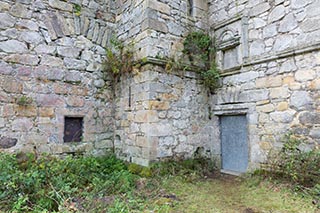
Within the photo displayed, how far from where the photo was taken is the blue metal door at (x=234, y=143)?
4375 mm

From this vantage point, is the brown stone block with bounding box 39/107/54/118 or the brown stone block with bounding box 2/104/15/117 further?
the brown stone block with bounding box 39/107/54/118

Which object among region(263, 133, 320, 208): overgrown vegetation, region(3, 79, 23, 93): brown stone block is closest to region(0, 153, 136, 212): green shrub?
region(3, 79, 23, 93): brown stone block

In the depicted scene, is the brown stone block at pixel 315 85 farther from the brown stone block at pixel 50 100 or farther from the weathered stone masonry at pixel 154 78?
the brown stone block at pixel 50 100

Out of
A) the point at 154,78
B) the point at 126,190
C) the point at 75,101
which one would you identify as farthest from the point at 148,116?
the point at 75,101

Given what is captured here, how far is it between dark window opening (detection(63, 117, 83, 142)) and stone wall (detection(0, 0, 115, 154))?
8 cm

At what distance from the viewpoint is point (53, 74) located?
4.27 metres

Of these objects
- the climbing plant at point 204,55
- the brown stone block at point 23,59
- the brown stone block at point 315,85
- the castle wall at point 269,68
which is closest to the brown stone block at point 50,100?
the brown stone block at point 23,59

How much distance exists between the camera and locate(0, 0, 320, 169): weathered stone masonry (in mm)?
3758

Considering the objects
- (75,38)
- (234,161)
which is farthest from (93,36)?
(234,161)

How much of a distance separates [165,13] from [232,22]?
1367 mm

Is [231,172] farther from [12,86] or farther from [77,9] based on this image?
[77,9]

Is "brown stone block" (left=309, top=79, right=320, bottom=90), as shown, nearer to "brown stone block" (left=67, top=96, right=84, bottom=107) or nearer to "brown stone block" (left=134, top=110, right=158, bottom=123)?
"brown stone block" (left=134, top=110, right=158, bottom=123)

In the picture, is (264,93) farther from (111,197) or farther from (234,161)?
(111,197)

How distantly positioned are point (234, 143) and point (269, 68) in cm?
157
